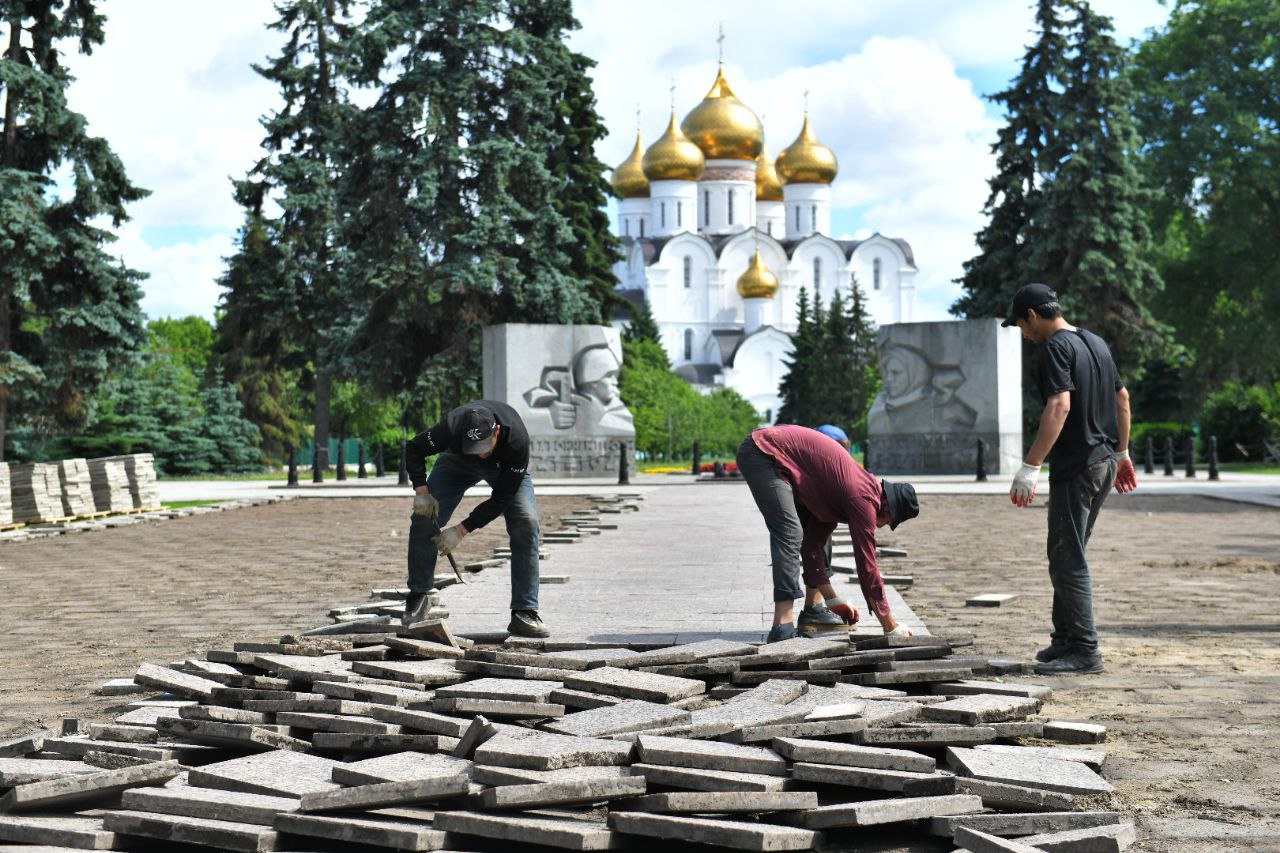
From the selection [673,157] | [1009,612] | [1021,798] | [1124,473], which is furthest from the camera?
[673,157]

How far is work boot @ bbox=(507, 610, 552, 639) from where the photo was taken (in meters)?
8.25

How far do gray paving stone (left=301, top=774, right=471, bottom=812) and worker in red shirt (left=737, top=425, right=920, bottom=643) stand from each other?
3.45 metres

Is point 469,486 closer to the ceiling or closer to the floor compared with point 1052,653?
closer to the ceiling

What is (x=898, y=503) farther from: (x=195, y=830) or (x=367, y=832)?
(x=195, y=830)

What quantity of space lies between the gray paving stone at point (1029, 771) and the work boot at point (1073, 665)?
221 cm

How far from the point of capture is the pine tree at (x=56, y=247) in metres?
29.5

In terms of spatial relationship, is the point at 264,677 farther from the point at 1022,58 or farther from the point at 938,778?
the point at 1022,58

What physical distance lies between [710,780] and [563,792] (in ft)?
1.48

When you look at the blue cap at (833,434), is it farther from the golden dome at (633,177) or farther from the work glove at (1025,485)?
the golden dome at (633,177)

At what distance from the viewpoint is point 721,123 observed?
102m

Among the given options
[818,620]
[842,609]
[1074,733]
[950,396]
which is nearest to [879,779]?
[1074,733]

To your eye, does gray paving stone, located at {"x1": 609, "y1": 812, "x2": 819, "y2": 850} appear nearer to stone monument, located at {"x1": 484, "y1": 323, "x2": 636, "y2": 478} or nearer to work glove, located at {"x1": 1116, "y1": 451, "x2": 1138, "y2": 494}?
work glove, located at {"x1": 1116, "y1": 451, "x2": 1138, "y2": 494}

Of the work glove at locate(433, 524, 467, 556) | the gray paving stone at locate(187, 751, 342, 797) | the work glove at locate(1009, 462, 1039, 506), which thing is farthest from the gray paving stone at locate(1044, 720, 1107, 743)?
the work glove at locate(433, 524, 467, 556)

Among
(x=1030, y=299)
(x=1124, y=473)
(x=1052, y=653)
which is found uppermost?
(x=1030, y=299)
